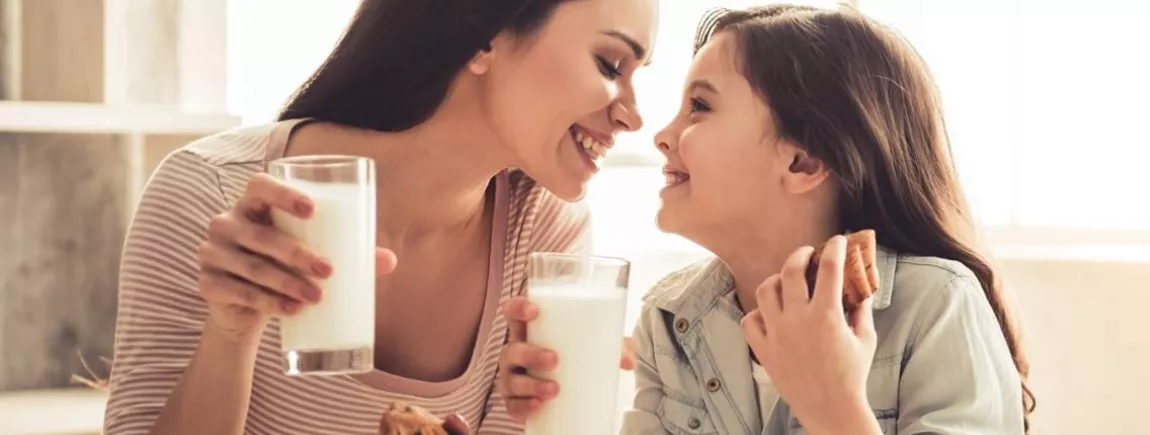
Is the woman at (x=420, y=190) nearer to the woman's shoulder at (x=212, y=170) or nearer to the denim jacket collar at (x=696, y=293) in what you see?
the woman's shoulder at (x=212, y=170)

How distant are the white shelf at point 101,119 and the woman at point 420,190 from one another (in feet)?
2.43

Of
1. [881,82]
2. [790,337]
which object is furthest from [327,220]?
[881,82]

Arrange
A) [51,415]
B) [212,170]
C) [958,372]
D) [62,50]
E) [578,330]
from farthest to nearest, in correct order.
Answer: [62,50], [51,415], [212,170], [958,372], [578,330]

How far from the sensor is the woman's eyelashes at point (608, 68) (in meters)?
1.90

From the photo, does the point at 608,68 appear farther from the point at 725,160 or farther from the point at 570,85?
the point at 725,160

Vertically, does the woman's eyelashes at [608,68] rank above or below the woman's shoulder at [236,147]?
above

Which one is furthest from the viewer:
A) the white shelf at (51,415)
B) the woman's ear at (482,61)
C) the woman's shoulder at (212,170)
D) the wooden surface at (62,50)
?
the wooden surface at (62,50)

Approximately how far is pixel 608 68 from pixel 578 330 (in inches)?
21.8

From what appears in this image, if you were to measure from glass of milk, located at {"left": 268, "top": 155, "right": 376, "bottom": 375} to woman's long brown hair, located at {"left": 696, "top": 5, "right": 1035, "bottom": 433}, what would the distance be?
0.83m

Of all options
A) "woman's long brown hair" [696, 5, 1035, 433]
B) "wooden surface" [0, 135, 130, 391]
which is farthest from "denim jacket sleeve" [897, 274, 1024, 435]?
"wooden surface" [0, 135, 130, 391]

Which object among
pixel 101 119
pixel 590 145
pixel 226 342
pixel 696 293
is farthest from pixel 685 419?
pixel 101 119

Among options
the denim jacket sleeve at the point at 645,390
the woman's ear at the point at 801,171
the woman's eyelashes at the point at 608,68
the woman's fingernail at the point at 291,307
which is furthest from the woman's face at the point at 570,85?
the woman's fingernail at the point at 291,307

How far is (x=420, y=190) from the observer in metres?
2.02

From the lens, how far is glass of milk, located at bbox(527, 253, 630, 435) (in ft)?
4.89
